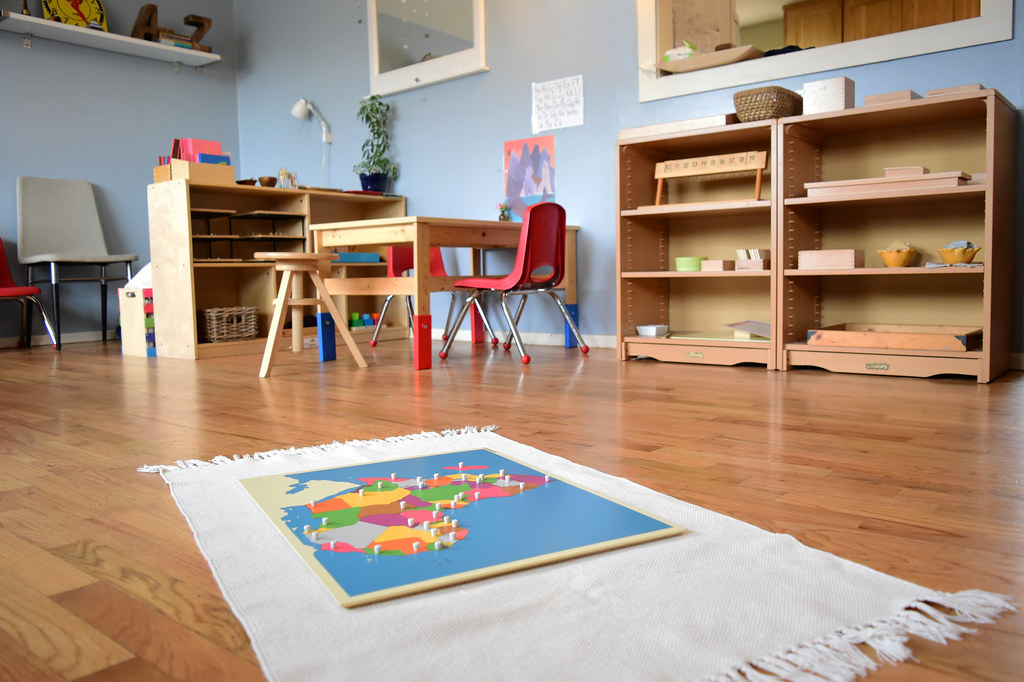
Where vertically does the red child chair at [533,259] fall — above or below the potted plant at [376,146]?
below

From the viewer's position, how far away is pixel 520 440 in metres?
1.94

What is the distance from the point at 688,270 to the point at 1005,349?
1269mm

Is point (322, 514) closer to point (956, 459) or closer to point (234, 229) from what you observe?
point (956, 459)

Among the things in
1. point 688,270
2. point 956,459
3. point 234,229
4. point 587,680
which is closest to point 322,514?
point 587,680

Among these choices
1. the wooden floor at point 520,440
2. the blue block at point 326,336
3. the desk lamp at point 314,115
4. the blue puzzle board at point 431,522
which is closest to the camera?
the wooden floor at point 520,440

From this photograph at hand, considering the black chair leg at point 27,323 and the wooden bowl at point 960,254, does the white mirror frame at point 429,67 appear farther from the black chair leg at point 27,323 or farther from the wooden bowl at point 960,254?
the wooden bowl at point 960,254

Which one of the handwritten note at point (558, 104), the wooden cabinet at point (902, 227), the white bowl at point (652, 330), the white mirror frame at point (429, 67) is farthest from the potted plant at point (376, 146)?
the wooden cabinet at point (902, 227)

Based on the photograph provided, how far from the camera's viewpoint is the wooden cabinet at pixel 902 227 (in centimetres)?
282

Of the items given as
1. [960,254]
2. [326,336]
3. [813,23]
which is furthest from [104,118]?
[960,254]

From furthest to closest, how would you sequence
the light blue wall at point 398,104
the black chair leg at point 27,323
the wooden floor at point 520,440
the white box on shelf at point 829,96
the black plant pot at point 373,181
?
the black plant pot at point 373,181 < the black chair leg at point 27,323 < the light blue wall at point 398,104 < the white box on shelf at point 829,96 < the wooden floor at point 520,440

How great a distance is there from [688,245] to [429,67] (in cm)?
221

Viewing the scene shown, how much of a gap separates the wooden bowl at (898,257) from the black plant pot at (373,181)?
3.31 meters

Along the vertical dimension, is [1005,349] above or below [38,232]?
below

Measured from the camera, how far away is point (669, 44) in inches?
159
